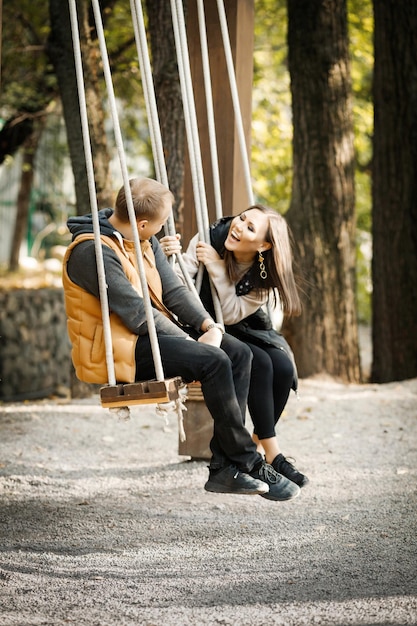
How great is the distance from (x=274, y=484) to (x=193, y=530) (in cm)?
63

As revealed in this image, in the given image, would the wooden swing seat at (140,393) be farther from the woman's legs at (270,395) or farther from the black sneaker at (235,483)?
the woman's legs at (270,395)

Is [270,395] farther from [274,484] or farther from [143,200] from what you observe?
[143,200]

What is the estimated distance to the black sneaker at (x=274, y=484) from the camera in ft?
13.4

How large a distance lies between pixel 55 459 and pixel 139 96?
7.63 meters

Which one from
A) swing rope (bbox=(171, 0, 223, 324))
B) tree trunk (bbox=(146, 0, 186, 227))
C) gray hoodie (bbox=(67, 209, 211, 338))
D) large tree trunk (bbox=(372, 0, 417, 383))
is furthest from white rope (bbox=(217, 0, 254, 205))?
large tree trunk (bbox=(372, 0, 417, 383))

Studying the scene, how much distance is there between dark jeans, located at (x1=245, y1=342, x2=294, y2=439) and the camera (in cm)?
439

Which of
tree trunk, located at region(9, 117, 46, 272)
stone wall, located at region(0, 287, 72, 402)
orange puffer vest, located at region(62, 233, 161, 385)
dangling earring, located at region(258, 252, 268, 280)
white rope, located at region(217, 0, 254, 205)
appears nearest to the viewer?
orange puffer vest, located at region(62, 233, 161, 385)

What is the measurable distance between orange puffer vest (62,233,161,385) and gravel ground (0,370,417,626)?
0.78 m

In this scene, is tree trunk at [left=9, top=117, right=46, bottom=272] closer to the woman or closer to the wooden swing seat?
the woman

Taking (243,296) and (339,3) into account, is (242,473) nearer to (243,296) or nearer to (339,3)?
(243,296)

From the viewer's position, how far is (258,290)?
4.46 meters

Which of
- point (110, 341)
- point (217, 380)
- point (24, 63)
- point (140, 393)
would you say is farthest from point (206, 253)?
point (24, 63)

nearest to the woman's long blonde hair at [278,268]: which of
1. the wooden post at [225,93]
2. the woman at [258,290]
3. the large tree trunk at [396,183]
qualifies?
the woman at [258,290]

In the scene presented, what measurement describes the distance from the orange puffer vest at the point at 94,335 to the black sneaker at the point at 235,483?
1.82 ft
